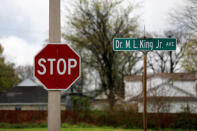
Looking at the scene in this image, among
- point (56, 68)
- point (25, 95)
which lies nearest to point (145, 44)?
point (56, 68)

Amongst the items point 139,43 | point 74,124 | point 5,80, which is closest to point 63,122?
point 74,124

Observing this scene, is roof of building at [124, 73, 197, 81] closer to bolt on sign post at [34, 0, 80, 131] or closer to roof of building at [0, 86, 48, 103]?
roof of building at [0, 86, 48, 103]

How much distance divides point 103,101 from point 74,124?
3.19m

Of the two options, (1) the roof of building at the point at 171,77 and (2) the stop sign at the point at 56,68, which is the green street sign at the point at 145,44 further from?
(1) the roof of building at the point at 171,77

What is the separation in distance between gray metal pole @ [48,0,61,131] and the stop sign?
0.51 feet

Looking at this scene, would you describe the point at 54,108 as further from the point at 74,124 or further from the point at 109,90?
the point at 109,90

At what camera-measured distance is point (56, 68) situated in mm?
4480

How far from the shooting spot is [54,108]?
451 cm

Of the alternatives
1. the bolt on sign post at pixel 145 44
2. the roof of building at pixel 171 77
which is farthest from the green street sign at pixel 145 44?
the roof of building at pixel 171 77

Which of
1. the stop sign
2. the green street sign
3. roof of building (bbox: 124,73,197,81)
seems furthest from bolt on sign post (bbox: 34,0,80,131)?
roof of building (bbox: 124,73,197,81)

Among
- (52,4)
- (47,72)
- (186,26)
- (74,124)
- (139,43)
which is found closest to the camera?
(47,72)

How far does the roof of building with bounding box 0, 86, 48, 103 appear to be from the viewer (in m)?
44.6

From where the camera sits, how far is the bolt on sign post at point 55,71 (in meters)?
4.48

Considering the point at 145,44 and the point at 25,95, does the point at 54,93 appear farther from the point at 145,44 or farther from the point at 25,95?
the point at 25,95
